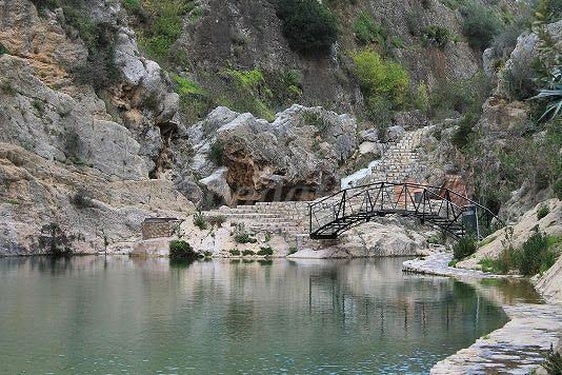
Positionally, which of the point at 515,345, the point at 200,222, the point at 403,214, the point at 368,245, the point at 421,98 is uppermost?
the point at 421,98

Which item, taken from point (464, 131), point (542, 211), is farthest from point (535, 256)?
point (464, 131)

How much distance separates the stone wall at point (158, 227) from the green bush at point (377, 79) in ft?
121

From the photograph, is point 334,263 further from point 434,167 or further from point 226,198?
point 434,167

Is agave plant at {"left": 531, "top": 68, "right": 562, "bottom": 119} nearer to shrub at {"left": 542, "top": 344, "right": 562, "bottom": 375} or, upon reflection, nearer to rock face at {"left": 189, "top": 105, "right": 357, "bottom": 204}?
shrub at {"left": 542, "top": 344, "right": 562, "bottom": 375}

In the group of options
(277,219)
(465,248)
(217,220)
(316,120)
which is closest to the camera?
(465,248)

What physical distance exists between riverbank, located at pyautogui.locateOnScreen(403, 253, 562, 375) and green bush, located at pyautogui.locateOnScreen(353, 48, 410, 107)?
56553mm

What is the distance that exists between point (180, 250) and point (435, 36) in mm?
55528

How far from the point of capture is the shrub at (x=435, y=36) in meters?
86.9

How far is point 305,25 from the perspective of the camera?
2655 inches

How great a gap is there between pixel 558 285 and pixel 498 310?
63.8 inches

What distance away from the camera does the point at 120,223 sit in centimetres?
3909

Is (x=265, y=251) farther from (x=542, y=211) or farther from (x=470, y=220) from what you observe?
(x=542, y=211)

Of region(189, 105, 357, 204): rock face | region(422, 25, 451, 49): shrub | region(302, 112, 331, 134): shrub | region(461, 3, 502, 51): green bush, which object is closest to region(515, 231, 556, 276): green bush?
region(189, 105, 357, 204): rock face

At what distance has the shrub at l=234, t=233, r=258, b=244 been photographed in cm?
3866
